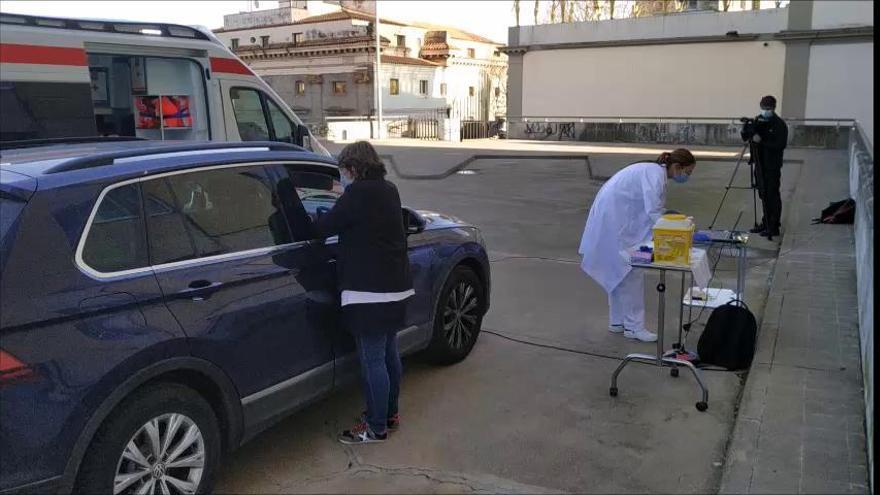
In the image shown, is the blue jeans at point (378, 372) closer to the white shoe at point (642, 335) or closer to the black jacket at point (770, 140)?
the white shoe at point (642, 335)

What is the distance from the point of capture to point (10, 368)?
2.62m

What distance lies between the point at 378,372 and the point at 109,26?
254 inches

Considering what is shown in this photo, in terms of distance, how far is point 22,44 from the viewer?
7.73 meters

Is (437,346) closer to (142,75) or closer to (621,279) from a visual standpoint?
(621,279)

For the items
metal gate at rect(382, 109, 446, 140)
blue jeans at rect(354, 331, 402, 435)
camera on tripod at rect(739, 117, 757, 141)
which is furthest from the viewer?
metal gate at rect(382, 109, 446, 140)

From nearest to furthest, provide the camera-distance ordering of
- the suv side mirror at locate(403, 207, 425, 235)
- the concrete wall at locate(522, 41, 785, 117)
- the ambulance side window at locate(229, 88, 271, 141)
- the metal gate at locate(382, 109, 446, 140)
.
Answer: the suv side mirror at locate(403, 207, 425, 235)
the ambulance side window at locate(229, 88, 271, 141)
the concrete wall at locate(522, 41, 785, 117)
the metal gate at locate(382, 109, 446, 140)

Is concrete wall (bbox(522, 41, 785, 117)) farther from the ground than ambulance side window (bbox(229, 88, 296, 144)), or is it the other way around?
concrete wall (bbox(522, 41, 785, 117))

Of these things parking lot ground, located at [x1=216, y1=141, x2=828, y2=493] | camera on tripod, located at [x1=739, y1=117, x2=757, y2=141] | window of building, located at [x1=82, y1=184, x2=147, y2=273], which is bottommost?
parking lot ground, located at [x1=216, y1=141, x2=828, y2=493]

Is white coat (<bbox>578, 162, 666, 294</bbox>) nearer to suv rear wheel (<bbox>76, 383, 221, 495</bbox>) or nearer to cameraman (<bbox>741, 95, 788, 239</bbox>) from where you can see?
suv rear wheel (<bbox>76, 383, 221, 495</bbox>)

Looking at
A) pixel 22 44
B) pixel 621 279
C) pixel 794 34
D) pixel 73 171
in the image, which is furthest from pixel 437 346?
pixel 794 34

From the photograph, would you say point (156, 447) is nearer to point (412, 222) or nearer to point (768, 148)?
point (412, 222)

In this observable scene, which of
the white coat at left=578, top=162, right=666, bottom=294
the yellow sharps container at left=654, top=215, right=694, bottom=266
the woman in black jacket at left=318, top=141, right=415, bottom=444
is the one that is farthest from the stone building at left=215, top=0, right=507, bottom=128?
the woman in black jacket at left=318, top=141, right=415, bottom=444

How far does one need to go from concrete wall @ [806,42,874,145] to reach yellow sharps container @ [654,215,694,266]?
30.3 meters

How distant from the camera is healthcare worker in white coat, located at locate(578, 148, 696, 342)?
5703 mm
